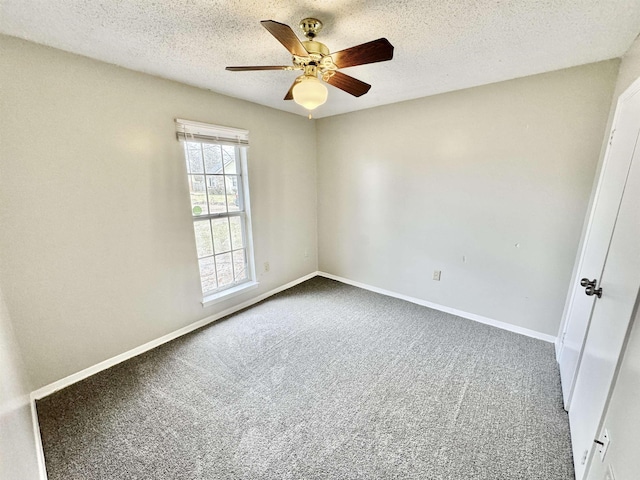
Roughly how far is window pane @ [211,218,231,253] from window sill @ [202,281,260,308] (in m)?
0.47

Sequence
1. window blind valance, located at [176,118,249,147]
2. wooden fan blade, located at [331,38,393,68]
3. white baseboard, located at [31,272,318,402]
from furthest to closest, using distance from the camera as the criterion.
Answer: window blind valance, located at [176,118,249,147], white baseboard, located at [31,272,318,402], wooden fan blade, located at [331,38,393,68]

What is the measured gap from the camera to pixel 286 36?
1.23m

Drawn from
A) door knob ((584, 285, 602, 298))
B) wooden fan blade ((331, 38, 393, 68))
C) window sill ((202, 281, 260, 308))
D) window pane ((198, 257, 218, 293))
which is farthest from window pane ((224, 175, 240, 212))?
door knob ((584, 285, 602, 298))

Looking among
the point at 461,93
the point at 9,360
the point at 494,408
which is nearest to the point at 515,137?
the point at 461,93

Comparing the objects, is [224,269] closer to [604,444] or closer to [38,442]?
[38,442]

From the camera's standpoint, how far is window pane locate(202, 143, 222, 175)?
2.64 meters

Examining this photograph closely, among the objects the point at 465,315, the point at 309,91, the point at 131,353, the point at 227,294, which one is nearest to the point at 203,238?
the point at 227,294

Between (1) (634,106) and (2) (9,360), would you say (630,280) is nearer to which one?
(1) (634,106)

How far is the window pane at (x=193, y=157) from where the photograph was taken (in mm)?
2500

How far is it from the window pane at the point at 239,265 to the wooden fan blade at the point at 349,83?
2.09 m

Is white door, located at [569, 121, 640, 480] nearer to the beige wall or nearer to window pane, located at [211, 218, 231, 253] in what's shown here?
the beige wall

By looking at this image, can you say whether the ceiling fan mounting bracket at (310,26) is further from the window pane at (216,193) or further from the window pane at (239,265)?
the window pane at (239,265)

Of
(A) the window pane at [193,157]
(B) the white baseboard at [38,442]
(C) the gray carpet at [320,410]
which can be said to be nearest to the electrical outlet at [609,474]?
(C) the gray carpet at [320,410]

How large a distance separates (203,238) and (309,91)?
1.91m
